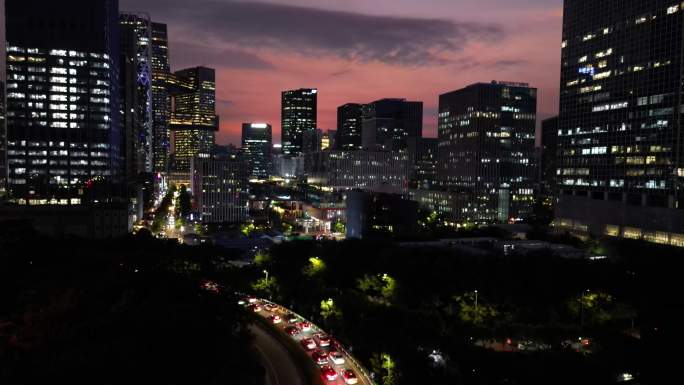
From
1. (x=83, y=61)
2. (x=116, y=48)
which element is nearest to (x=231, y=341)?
(x=83, y=61)

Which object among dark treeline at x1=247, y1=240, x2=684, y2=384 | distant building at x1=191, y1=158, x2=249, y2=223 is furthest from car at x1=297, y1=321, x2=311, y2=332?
distant building at x1=191, y1=158, x2=249, y2=223

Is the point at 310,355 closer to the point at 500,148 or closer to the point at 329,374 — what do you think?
the point at 329,374

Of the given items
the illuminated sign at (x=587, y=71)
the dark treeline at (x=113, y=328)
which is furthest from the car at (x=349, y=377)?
the illuminated sign at (x=587, y=71)

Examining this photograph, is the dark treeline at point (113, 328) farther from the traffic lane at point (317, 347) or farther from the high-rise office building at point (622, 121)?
the high-rise office building at point (622, 121)

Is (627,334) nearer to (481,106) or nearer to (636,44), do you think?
(636,44)

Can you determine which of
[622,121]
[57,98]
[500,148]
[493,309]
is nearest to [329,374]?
[493,309]

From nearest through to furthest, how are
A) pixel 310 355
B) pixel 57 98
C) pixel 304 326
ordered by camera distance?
pixel 310 355 → pixel 304 326 → pixel 57 98
